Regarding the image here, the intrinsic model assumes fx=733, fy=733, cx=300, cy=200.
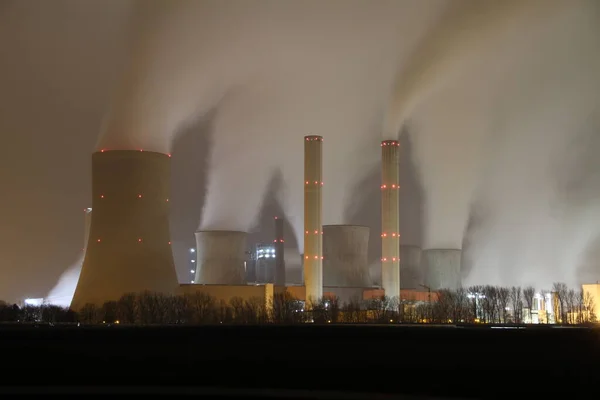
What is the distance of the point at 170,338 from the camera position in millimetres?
23516

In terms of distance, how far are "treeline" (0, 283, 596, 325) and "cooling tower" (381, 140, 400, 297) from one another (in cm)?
197

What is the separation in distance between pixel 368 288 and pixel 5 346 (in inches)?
1420

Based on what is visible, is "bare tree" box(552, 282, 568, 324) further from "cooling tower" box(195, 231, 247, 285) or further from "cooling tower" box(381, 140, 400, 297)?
"cooling tower" box(195, 231, 247, 285)

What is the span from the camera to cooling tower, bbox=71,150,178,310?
33.8 m

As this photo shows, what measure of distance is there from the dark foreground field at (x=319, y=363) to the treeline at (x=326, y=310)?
13048 mm

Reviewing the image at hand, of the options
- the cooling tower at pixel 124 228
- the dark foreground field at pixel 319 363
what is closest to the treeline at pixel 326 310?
the cooling tower at pixel 124 228

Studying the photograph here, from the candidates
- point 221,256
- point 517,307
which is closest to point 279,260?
point 221,256

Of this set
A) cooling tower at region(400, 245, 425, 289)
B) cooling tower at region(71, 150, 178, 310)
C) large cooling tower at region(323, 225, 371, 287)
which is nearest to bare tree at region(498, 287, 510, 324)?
cooling tower at region(400, 245, 425, 289)

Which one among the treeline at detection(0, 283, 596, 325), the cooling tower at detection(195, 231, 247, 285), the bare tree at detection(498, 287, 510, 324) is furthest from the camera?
the cooling tower at detection(195, 231, 247, 285)

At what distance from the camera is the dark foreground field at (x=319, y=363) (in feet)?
40.0

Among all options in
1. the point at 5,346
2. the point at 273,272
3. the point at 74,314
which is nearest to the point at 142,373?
the point at 5,346

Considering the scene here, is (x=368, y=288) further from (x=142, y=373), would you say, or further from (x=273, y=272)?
(x=142, y=373)

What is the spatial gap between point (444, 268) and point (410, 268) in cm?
453

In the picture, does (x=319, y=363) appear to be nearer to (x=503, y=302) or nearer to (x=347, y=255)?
(x=503, y=302)
